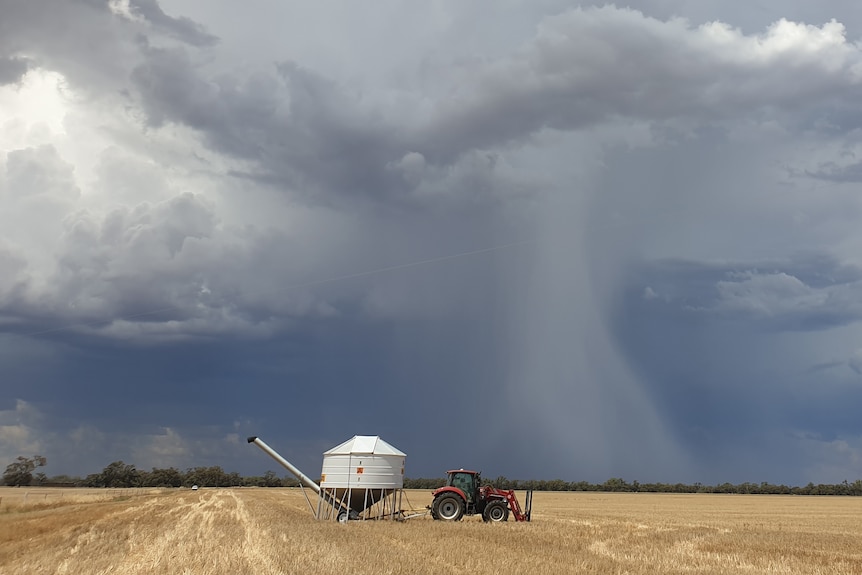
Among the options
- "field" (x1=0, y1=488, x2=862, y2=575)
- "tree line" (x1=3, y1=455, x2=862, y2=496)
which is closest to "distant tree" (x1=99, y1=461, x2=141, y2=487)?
"tree line" (x1=3, y1=455, x2=862, y2=496)

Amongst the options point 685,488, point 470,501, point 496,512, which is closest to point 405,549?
point 470,501

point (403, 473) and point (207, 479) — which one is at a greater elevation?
point (403, 473)

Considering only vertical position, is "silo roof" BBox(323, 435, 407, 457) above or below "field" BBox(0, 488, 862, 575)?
above

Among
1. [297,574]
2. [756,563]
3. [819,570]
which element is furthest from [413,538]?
[819,570]

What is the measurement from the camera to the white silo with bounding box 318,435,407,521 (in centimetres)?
3725

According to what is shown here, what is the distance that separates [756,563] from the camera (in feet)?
70.0

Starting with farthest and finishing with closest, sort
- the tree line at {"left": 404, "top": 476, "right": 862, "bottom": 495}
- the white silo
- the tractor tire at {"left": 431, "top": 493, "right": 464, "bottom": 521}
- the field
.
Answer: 1. the tree line at {"left": 404, "top": 476, "right": 862, "bottom": 495}
2. the white silo
3. the tractor tire at {"left": 431, "top": 493, "right": 464, "bottom": 521}
4. the field

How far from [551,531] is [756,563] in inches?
397

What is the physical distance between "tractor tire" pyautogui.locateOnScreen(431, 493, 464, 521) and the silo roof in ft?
14.5

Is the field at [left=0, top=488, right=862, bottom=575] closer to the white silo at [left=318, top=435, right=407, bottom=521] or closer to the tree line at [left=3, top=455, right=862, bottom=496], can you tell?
the white silo at [left=318, top=435, right=407, bottom=521]

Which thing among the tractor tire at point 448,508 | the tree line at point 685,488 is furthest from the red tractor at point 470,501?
the tree line at point 685,488

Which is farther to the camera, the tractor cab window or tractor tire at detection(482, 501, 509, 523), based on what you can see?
the tractor cab window

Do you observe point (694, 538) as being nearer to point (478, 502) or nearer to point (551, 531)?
point (551, 531)

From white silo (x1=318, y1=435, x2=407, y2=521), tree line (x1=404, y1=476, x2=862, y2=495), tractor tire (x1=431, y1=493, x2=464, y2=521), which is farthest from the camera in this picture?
tree line (x1=404, y1=476, x2=862, y2=495)
